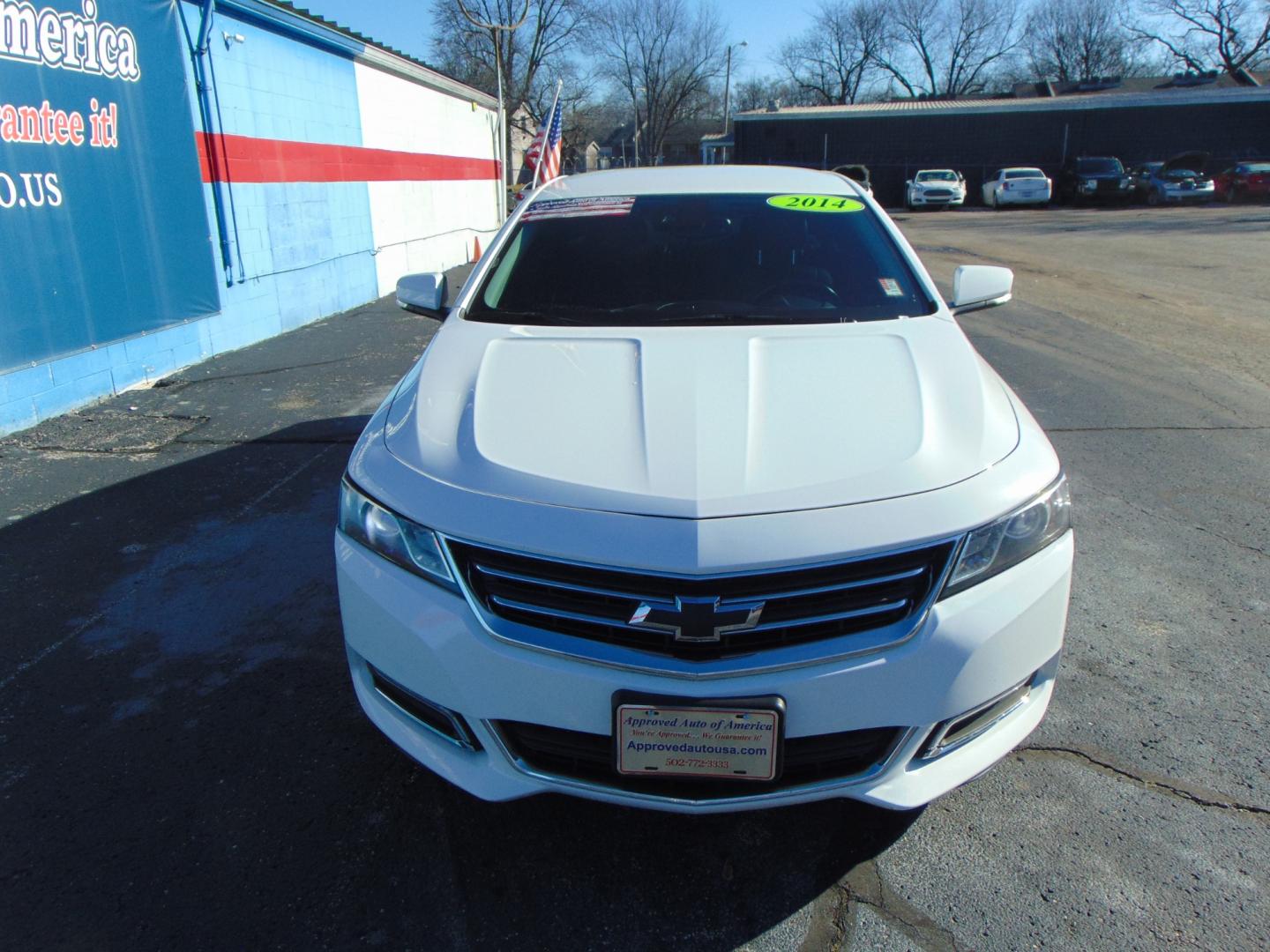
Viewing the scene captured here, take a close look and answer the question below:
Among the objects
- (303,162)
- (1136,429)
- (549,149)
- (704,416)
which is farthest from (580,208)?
(549,149)

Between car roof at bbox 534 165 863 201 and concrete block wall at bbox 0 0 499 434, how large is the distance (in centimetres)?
447

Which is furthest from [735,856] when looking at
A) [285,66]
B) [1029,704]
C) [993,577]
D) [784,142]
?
[784,142]

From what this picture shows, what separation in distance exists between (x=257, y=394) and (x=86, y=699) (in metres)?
4.49

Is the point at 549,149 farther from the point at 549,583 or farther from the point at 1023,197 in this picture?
the point at 1023,197

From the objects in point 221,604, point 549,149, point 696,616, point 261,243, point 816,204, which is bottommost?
point 221,604

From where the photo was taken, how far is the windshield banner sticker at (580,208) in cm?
364

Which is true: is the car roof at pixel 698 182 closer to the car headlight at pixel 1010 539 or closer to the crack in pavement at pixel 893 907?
the car headlight at pixel 1010 539

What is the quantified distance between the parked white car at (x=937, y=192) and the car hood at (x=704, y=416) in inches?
1321

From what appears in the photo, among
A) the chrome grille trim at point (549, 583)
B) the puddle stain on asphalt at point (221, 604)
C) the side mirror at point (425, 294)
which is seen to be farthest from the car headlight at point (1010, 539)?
the side mirror at point (425, 294)

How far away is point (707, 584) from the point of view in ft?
6.06

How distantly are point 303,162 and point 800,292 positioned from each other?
8.83m

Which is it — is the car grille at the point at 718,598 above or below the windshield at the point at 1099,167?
below

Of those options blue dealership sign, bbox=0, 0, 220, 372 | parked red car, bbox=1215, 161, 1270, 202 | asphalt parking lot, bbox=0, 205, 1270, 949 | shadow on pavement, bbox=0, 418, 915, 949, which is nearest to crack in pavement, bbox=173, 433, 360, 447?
asphalt parking lot, bbox=0, 205, 1270, 949

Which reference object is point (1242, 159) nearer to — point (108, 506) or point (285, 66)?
point (285, 66)
